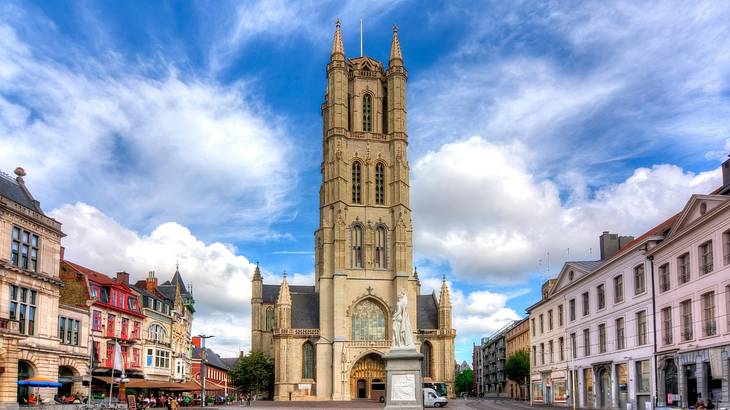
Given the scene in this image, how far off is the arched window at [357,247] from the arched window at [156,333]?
30202 mm

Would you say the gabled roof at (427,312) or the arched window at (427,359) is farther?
the gabled roof at (427,312)

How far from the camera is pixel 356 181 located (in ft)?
305

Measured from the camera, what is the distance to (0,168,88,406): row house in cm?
3584

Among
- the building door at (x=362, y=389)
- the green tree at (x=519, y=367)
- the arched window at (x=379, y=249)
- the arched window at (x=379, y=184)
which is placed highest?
the arched window at (x=379, y=184)

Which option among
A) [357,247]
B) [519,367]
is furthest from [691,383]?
[519,367]

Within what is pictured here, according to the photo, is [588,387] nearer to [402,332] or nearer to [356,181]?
[402,332]

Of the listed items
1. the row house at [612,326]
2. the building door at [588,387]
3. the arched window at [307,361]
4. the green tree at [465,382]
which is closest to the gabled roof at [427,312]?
the arched window at [307,361]

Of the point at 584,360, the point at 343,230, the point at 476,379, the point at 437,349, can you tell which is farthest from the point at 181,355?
the point at 476,379

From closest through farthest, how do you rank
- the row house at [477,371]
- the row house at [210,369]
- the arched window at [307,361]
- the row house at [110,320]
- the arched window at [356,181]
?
1. the row house at [110,320]
2. the arched window at [307,361]
3. the arched window at [356,181]
4. the row house at [210,369]
5. the row house at [477,371]

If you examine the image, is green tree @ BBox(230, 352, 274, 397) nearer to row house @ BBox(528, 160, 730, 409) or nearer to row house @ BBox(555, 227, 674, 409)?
row house @ BBox(528, 160, 730, 409)

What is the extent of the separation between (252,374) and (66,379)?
159 feet

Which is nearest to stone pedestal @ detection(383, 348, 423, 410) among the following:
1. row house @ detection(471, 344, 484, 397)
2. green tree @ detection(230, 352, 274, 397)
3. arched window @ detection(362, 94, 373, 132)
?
green tree @ detection(230, 352, 274, 397)

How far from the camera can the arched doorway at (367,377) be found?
284 ft

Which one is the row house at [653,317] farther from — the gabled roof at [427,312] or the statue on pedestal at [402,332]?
the gabled roof at [427,312]
